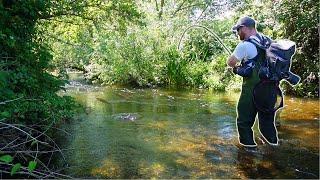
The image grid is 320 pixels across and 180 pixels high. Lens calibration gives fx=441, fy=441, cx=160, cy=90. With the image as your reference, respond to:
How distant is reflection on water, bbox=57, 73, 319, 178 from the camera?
4688 millimetres

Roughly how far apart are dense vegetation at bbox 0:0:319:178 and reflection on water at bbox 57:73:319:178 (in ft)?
2.22

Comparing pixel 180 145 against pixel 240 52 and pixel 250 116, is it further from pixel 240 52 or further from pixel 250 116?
pixel 240 52

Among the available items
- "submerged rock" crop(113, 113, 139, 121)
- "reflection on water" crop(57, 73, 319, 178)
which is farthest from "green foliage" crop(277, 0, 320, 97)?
"submerged rock" crop(113, 113, 139, 121)

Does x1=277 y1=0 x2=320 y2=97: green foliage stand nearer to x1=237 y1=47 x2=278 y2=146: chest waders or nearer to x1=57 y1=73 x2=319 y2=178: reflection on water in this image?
x1=57 y1=73 x2=319 y2=178: reflection on water

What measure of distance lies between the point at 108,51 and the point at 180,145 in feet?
35.8

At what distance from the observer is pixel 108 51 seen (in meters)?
16.4

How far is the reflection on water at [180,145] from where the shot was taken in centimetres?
469

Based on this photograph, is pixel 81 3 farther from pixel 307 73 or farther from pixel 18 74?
pixel 307 73

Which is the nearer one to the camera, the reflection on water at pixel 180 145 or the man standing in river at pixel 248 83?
the reflection on water at pixel 180 145

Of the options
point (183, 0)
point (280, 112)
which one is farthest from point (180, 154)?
point (183, 0)

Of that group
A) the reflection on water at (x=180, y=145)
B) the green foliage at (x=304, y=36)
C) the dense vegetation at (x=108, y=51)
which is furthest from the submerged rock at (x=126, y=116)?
the green foliage at (x=304, y=36)

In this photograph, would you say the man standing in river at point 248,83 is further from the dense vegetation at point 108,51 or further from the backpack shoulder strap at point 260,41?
the dense vegetation at point 108,51

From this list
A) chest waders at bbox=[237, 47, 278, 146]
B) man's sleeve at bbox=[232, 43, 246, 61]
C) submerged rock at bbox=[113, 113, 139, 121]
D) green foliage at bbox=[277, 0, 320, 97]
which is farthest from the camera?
green foliage at bbox=[277, 0, 320, 97]

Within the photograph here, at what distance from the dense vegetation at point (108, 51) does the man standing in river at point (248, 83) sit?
2201mm
